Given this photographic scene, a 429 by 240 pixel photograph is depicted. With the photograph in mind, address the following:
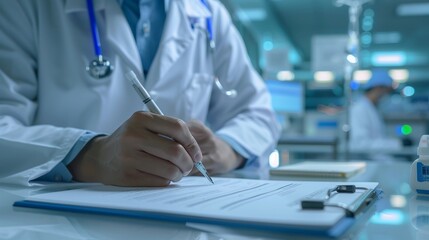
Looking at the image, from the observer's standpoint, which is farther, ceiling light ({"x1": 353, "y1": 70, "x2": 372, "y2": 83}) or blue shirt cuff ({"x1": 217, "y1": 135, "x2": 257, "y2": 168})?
ceiling light ({"x1": 353, "y1": 70, "x2": 372, "y2": 83})

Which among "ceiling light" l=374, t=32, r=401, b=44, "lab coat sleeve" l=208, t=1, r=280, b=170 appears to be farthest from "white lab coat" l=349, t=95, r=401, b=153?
"ceiling light" l=374, t=32, r=401, b=44

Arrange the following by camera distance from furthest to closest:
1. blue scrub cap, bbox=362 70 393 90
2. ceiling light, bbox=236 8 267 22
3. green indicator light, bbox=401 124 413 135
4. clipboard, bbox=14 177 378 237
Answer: ceiling light, bbox=236 8 267 22, green indicator light, bbox=401 124 413 135, blue scrub cap, bbox=362 70 393 90, clipboard, bbox=14 177 378 237

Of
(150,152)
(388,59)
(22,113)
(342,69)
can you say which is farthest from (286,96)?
(388,59)

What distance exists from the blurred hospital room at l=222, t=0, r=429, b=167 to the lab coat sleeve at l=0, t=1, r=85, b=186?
62 centimetres

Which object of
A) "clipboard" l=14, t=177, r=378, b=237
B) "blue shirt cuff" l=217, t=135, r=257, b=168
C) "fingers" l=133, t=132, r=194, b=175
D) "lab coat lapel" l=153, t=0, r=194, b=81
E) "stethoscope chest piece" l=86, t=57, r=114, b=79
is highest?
"lab coat lapel" l=153, t=0, r=194, b=81

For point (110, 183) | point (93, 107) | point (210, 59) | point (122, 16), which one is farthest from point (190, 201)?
point (210, 59)

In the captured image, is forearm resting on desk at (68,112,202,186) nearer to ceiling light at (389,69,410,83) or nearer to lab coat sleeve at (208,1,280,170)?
lab coat sleeve at (208,1,280,170)

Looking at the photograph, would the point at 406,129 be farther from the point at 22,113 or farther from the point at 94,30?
the point at 22,113

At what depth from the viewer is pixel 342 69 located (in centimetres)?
230

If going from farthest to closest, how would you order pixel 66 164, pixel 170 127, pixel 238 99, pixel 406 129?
pixel 406 129
pixel 238 99
pixel 66 164
pixel 170 127

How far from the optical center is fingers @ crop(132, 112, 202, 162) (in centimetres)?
49

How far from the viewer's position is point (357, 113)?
320cm

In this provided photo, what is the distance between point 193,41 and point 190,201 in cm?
59

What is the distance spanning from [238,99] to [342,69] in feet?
4.78
